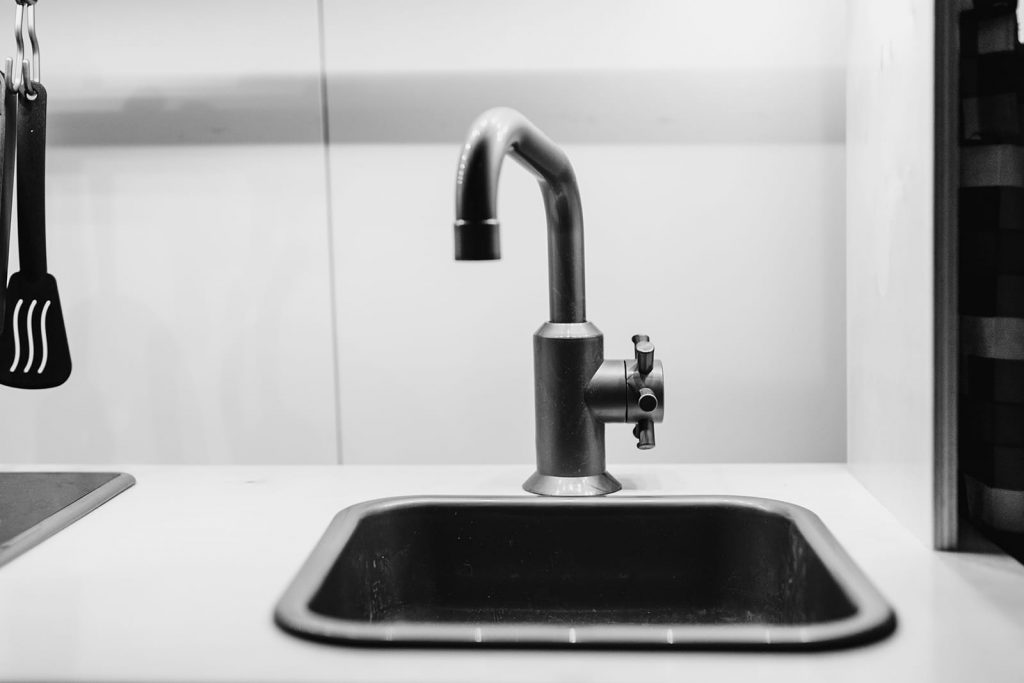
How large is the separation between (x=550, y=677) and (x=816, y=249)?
0.73 meters

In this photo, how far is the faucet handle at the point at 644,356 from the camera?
3.18ft

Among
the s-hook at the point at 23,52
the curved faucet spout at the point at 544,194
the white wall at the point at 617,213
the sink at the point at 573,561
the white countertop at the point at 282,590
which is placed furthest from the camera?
the white wall at the point at 617,213

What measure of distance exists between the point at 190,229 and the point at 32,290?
0.20 meters

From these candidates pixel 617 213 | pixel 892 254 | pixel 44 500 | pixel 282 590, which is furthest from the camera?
pixel 617 213

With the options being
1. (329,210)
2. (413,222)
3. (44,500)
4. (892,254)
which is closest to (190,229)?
(329,210)

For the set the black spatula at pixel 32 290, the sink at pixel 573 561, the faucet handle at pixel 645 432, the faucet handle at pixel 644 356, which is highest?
the black spatula at pixel 32 290

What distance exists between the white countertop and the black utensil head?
0.16 m

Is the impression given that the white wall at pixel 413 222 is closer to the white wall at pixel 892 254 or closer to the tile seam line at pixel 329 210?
the tile seam line at pixel 329 210

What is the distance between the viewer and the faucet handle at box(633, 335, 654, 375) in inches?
38.1

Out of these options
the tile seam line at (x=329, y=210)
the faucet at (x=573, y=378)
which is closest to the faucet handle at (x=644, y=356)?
the faucet at (x=573, y=378)

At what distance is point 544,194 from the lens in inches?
39.0

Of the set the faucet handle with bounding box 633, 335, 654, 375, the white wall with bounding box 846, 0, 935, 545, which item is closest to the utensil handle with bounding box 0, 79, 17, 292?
the faucet handle with bounding box 633, 335, 654, 375

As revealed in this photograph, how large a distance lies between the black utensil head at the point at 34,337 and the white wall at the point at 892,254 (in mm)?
856

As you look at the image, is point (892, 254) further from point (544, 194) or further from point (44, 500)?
point (44, 500)
